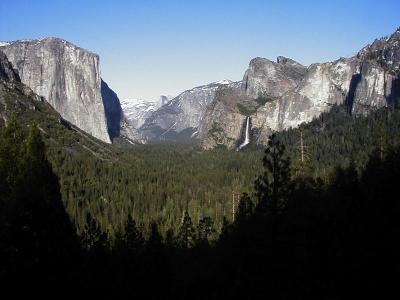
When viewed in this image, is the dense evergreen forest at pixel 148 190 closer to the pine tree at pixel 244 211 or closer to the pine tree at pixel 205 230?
the pine tree at pixel 205 230

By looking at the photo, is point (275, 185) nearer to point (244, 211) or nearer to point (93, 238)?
point (244, 211)

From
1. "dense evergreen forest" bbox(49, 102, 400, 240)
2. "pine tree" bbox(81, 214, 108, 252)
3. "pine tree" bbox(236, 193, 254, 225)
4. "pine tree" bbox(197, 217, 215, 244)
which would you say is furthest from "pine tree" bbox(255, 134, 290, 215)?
"dense evergreen forest" bbox(49, 102, 400, 240)

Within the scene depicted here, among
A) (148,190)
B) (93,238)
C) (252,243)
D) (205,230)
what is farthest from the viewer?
(148,190)

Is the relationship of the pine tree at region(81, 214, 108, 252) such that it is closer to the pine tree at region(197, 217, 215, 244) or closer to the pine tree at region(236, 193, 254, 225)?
the pine tree at region(236, 193, 254, 225)

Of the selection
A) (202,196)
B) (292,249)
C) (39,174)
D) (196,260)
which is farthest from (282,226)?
(202,196)

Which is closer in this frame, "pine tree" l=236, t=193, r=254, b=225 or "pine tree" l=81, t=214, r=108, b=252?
"pine tree" l=236, t=193, r=254, b=225

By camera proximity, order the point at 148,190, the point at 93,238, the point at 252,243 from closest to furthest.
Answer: the point at 252,243
the point at 93,238
the point at 148,190

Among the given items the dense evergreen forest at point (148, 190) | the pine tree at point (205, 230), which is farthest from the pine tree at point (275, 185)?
the dense evergreen forest at point (148, 190)

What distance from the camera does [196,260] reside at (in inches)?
2371

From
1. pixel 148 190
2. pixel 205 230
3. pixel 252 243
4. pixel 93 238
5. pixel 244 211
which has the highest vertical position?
pixel 148 190

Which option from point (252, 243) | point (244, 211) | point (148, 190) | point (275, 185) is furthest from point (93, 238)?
point (148, 190)

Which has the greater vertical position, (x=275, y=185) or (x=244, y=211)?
(x=275, y=185)

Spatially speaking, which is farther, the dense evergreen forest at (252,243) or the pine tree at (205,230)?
the pine tree at (205,230)

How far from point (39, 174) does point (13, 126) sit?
5227 mm
